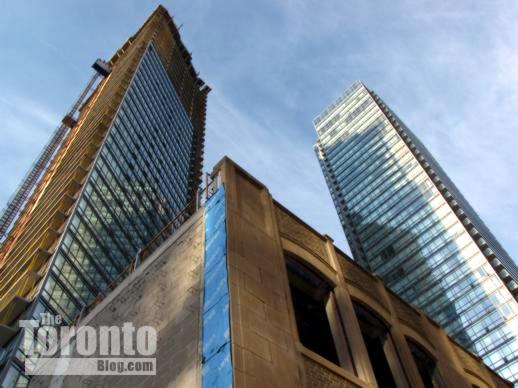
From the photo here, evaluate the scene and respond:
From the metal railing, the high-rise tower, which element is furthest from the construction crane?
the metal railing

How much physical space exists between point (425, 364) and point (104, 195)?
41.3 m

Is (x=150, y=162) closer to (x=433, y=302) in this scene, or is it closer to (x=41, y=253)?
(x=41, y=253)

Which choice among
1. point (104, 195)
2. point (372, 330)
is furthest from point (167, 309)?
point (104, 195)

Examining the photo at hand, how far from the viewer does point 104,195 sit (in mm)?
52875


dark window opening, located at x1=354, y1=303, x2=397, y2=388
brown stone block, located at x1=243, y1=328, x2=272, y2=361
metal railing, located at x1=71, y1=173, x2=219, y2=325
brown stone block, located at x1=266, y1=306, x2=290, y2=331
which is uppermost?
metal railing, located at x1=71, y1=173, x2=219, y2=325

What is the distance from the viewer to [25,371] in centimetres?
2827

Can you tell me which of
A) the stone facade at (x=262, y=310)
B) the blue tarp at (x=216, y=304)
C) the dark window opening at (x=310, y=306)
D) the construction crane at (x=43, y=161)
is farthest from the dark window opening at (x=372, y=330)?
the construction crane at (x=43, y=161)

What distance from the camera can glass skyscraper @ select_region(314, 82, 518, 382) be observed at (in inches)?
3437

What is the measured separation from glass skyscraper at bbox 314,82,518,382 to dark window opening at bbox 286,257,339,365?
246 ft

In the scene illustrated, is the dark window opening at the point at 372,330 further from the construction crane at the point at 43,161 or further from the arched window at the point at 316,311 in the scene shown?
the construction crane at the point at 43,161

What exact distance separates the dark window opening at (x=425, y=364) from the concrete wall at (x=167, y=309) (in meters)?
8.37

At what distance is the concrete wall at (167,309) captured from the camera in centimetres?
1222

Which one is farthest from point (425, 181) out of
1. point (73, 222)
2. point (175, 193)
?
point (73, 222)

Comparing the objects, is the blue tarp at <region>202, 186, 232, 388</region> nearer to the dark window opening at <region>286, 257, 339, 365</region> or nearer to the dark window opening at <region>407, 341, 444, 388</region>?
the dark window opening at <region>286, 257, 339, 365</region>
